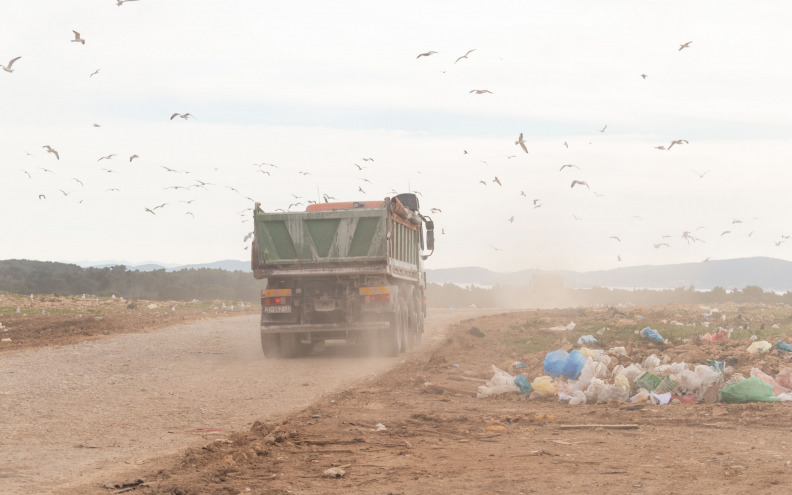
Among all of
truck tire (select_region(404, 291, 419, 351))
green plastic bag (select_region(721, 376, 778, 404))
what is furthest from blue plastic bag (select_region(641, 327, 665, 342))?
green plastic bag (select_region(721, 376, 778, 404))

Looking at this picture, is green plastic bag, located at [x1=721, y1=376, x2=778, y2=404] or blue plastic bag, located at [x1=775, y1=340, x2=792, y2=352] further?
blue plastic bag, located at [x1=775, y1=340, x2=792, y2=352]

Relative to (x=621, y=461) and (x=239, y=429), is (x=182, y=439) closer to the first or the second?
(x=239, y=429)

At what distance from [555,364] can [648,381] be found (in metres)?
1.57

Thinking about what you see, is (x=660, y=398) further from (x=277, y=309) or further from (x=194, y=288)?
(x=194, y=288)

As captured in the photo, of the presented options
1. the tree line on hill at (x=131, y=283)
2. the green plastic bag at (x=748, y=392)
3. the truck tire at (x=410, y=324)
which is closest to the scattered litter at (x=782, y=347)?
the green plastic bag at (x=748, y=392)

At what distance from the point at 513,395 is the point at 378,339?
6.06 meters

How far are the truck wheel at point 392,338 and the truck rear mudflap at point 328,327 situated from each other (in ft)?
0.70

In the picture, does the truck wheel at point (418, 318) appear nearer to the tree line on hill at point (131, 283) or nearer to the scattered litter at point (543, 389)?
the scattered litter at point (543, 389)

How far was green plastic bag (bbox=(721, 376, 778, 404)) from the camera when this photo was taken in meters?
9.38

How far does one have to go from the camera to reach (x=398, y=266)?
17.1 meters

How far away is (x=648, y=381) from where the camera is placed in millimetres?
10352

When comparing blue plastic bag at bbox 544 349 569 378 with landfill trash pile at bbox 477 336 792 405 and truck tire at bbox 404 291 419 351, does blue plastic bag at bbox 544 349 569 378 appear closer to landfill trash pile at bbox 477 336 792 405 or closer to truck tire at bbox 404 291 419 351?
landfill trash pile at bbox 477 336 792 405

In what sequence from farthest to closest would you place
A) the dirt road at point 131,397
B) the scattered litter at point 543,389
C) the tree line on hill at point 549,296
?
the tree line on hill at point 549,296 → the scattered litter at point 543,389 → the dirt road at point 131,397

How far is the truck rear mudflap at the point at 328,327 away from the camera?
1587 centimetres
